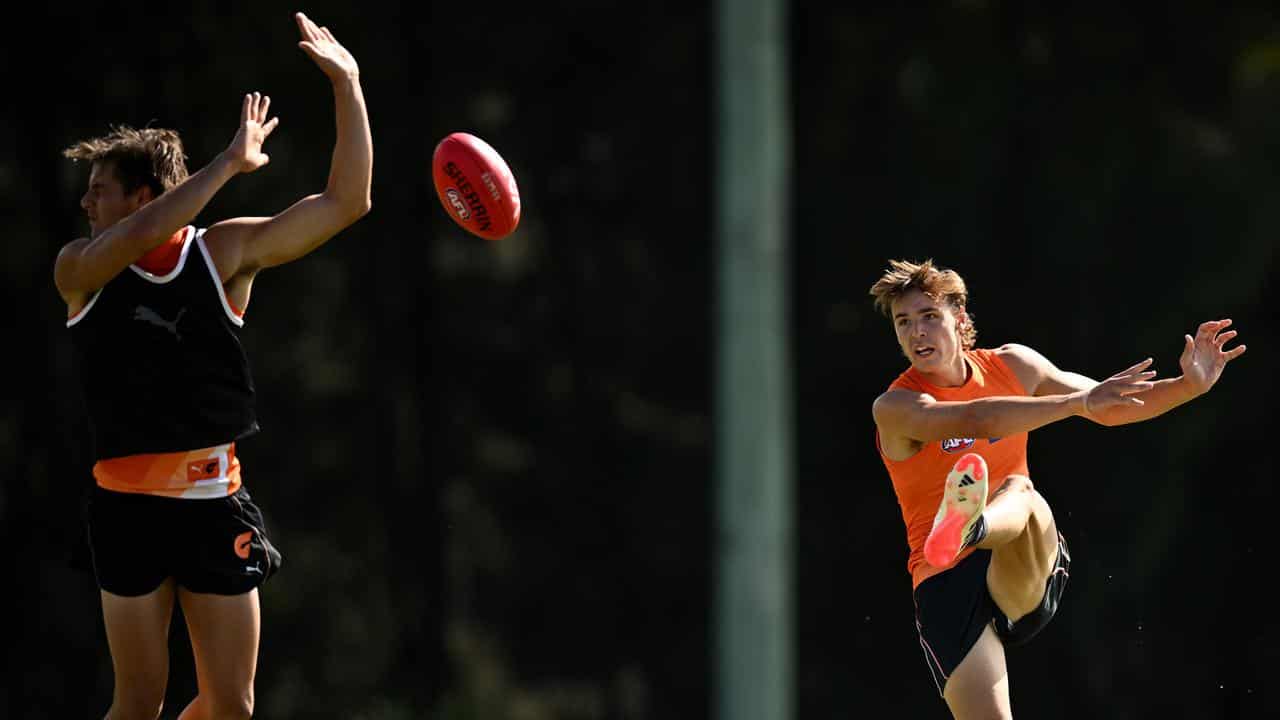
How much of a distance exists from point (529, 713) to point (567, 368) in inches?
45.3

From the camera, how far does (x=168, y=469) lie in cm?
371

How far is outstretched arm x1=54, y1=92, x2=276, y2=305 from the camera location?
3.59 metres

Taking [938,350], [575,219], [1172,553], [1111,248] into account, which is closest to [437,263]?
[575,219]

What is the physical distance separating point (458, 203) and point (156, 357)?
1017 mm

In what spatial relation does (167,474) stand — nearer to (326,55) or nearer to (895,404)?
(326,55)

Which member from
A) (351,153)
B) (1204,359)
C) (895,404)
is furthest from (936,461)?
(351,153)

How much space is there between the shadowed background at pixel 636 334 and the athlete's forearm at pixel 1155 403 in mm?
1276

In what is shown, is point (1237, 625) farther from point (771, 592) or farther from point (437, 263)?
point (771, 592)

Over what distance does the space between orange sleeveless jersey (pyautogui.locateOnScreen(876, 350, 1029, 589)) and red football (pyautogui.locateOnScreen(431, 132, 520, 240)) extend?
45.2 inches

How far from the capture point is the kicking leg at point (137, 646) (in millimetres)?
3656

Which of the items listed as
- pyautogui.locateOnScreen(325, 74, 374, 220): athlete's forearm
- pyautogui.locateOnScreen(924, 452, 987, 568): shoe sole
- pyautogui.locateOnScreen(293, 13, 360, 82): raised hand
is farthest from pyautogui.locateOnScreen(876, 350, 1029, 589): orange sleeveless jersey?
pyautogui.locateOnScreen(293, 13, 360, 82): raised hand

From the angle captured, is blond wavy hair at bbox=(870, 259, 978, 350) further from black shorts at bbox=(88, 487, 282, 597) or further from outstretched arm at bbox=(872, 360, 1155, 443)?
black shorts at bbox=(88, 487, 282, 597)

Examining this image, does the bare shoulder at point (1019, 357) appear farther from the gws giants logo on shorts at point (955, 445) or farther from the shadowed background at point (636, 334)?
the shadowed background at point (636, 334)

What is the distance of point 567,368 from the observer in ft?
17.6
